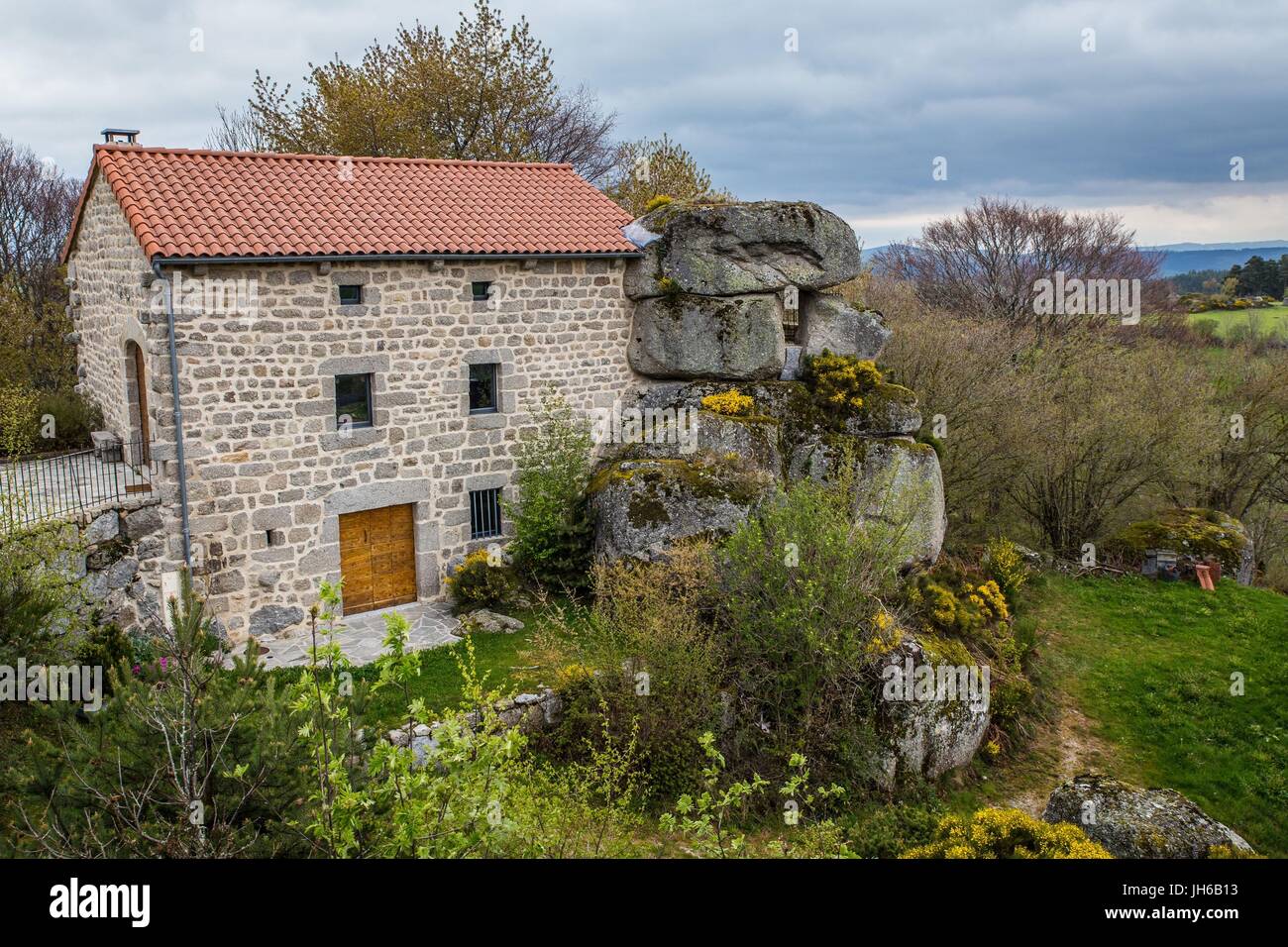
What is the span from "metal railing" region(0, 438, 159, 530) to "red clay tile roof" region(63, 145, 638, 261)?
322cm

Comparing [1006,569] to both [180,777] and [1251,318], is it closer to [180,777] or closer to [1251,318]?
[180,777]

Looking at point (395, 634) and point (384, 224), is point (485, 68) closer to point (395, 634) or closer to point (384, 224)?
point (384, 224)

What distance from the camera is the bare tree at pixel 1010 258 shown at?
3133 cm

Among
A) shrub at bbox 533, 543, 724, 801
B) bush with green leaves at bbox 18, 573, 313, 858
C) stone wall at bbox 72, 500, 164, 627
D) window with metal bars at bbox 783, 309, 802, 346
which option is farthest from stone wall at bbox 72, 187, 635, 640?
bush with green leaves at bbox 18, 573, 313, 858

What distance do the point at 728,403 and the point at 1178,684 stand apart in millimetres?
8539

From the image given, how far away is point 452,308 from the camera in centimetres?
1458

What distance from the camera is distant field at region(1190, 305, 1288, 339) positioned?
3316 centimetres

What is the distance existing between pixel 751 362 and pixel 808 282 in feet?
6.28

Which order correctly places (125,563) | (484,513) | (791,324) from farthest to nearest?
(791,324) < (484,513) < (125,563)

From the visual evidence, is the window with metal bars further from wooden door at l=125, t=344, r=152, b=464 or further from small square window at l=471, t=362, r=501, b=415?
wooden door at l=125, t=344, r=152, b=464

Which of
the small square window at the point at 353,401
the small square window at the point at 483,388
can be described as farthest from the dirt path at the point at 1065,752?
the small square window at the point at 353,401

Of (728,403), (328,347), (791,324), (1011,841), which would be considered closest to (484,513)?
(328,347)

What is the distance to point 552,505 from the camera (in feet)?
49.5
